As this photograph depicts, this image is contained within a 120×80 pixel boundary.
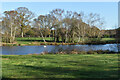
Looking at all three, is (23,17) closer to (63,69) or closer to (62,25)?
(62,25)

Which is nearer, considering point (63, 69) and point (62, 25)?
point (63, 69)

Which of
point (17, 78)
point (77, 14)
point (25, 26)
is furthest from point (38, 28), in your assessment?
point (17, 78)

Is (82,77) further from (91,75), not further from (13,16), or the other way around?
(13,16)

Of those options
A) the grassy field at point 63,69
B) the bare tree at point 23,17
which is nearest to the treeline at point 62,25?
the bare tree at point 23,17

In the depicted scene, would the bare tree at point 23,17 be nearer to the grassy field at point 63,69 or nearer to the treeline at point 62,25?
the treeline at point 62,25

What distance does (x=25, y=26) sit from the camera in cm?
6178

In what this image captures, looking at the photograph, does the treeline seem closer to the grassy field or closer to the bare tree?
the bare tree

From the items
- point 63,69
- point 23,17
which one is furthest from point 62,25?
point 63,69

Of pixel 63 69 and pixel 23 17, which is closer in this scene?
pixel 63 69

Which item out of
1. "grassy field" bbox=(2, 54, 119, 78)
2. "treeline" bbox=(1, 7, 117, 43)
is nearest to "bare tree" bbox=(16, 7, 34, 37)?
"treeline" bbox=(1, 7, 117, 43)

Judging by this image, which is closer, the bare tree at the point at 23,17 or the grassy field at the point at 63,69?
the grassy field at the point at 63,69

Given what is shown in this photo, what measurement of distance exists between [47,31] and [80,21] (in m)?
11.7

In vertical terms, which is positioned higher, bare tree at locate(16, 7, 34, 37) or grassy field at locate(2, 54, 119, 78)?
bare tree at locate(16, 7, 34, 37)

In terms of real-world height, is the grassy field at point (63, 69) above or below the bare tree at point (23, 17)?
below
